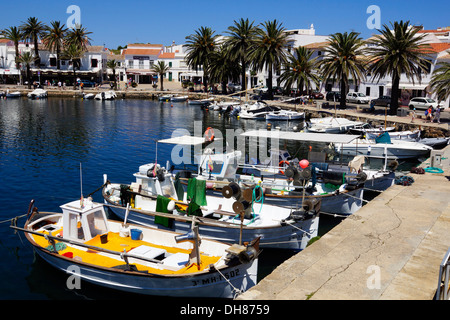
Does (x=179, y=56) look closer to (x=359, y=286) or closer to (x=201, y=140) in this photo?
(x=201, y=140)

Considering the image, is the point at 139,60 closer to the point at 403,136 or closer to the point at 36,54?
the point at 36,54

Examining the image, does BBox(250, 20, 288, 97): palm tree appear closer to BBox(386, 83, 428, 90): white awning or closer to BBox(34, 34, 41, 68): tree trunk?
BBox(386, 83, 428, 90): white awning

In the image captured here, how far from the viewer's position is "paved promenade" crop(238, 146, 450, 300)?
434 inches

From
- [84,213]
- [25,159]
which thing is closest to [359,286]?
[84,213]

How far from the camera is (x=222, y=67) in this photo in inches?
3019

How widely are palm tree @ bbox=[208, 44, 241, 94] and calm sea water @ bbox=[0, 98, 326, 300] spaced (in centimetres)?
868

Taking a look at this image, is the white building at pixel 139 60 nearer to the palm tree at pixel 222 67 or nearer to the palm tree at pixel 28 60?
the palm tree at pixel 28 60

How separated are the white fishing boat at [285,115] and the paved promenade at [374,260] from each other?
132 ft

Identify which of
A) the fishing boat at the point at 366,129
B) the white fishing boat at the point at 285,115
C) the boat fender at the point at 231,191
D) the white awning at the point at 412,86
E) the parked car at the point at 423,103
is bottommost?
the boat fender at the point at 231,191

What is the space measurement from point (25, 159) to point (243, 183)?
21.2 m

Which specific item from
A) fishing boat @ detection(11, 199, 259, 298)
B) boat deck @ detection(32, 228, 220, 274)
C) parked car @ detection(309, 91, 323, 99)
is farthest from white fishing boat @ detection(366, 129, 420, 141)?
parked car @ detection(309, 91, 323, 99)

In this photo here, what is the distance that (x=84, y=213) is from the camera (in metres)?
15.0

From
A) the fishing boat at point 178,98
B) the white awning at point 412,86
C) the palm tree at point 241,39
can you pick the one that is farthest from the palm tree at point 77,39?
the white awning at point 412,86

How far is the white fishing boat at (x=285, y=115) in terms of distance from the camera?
5853cm
